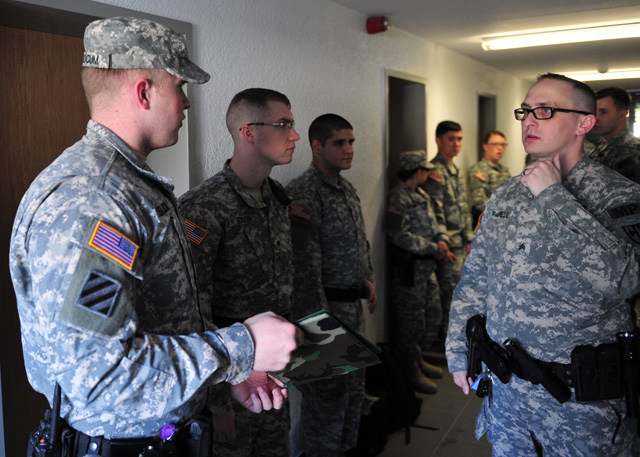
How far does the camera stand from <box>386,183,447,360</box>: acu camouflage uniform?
169 inches

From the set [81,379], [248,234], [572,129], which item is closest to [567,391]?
[572,129]

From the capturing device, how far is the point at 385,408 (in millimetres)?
3465

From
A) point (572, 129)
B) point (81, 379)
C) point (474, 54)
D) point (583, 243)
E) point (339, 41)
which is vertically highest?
point (474, 54)

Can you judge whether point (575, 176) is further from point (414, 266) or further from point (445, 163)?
point (445, 163)

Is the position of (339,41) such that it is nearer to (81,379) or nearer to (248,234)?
(248,234)

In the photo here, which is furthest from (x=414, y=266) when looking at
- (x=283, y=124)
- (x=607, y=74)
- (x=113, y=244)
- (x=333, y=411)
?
(x=607, y=74)

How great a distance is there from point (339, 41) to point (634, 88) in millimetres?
8700

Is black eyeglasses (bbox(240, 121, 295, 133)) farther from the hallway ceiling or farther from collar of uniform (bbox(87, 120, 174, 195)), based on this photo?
the hallway ceiling

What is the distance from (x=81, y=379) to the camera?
1001mm

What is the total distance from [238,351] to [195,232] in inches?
40.8

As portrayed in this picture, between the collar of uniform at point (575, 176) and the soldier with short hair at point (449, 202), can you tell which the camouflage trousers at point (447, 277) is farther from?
the collar of uniform at point (575, 176)

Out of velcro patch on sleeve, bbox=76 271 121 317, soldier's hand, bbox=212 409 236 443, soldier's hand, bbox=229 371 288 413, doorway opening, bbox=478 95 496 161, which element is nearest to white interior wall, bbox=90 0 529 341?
soldier's hand, bbox=212 409 236 443

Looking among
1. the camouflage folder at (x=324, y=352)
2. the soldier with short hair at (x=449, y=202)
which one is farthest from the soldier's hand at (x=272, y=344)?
the soldier with short hair at (x=449, y=202)

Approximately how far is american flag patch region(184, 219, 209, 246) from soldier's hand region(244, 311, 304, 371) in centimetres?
98
